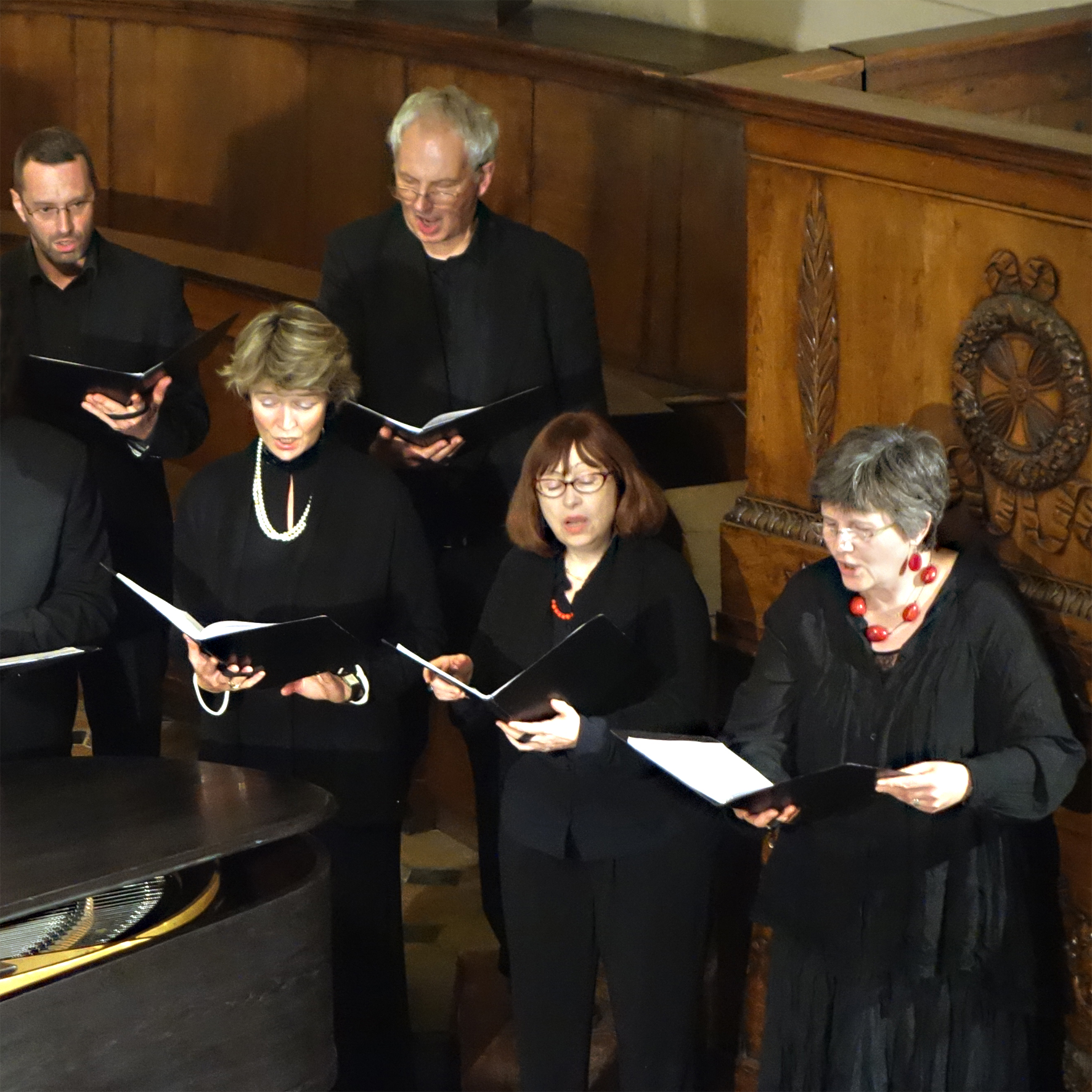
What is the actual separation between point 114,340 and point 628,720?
1578mm

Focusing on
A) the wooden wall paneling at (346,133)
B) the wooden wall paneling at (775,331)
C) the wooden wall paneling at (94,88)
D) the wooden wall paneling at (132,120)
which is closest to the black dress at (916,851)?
the wooden wall paneling at (775,331)

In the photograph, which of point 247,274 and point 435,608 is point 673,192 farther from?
point 435,608

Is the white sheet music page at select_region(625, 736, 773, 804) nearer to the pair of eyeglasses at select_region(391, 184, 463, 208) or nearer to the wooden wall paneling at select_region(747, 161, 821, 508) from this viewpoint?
the wooden wall paneling at select_region(747, 161, 821, 508)

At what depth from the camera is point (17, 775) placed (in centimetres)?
337

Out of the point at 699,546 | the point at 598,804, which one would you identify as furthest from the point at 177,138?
the point at 598,804

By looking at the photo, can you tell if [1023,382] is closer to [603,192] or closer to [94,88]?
[603,192]

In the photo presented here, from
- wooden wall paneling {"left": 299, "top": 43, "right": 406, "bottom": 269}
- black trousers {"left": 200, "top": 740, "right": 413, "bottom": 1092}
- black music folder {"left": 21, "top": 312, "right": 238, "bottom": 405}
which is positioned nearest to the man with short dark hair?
black music folder {"left": 21, "top": 312, "right": 238, "bottom": 405}

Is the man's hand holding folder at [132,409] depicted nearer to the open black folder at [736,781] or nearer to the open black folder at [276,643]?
the open black folder at [276,643]

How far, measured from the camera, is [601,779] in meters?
3.28

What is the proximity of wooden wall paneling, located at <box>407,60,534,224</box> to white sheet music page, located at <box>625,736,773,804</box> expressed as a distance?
3.11 meters

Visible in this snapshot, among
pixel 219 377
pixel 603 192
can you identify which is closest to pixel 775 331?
pixel 603 192

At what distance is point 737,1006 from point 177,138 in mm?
4031

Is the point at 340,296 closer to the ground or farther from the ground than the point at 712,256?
closer to the ground

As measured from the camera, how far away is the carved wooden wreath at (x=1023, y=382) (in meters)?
3.01
